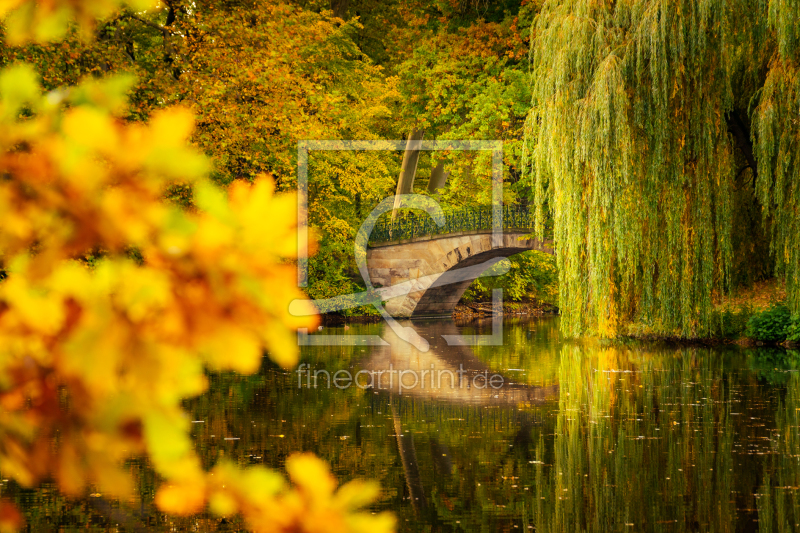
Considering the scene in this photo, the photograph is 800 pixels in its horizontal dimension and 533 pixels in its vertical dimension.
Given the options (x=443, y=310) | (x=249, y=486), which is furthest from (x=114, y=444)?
(x=443, y=310)

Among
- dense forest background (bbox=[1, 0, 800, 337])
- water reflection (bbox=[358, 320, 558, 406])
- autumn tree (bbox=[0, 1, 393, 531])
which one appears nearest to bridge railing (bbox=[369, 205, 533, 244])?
water reflection (bbox=[358, 320, 558, 406])

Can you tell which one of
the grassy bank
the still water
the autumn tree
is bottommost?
the still water

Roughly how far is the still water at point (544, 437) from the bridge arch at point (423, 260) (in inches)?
500

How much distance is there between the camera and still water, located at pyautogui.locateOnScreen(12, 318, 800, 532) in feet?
17.1

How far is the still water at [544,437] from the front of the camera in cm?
523

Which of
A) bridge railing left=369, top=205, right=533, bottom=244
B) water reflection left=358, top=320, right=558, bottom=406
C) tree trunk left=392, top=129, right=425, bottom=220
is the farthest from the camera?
tree trunk left=392, top=129, right=425, bottom=220

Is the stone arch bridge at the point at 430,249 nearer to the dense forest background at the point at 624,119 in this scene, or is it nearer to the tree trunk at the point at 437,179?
the tree trunk at the point at 437,179

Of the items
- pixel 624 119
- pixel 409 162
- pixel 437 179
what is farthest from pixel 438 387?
pixel 437 179

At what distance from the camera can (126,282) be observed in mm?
1008

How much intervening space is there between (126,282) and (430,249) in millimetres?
26046

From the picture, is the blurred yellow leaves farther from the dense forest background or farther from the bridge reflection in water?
the dense forest background

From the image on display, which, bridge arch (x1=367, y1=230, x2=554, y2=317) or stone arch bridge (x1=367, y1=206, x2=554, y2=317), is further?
bridge arch (x1=367, y1=230, x2=554, y2=317)

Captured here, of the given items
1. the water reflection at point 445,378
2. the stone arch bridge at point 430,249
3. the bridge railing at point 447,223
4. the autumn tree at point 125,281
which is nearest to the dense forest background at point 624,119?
the water reflection at point 445,378

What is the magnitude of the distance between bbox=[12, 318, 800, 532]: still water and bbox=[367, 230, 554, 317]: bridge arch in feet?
41.6
